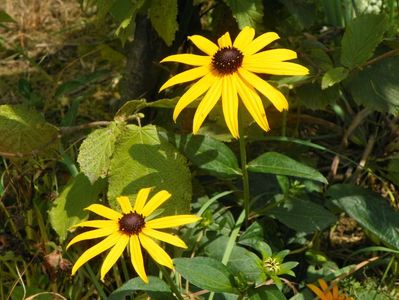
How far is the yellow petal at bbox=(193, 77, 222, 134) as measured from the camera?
1078 mm

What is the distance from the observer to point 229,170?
4.24 ft

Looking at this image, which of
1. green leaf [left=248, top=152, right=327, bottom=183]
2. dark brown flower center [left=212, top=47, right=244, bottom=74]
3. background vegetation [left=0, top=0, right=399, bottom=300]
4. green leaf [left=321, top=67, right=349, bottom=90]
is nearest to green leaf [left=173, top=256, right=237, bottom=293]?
background vegetation [left=0, top=0, right=399, bottom=300]

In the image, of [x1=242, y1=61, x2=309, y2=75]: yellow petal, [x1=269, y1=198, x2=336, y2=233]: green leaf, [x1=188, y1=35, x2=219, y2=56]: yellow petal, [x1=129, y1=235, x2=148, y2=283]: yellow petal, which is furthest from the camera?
[x1=269, y1=198, x2=336, y2=233]: green leaf

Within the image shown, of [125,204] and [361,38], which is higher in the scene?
[361,38]

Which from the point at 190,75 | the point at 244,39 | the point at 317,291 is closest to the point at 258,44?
the point at 244,39

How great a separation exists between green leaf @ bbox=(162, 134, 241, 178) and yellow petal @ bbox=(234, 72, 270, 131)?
0.23 meters

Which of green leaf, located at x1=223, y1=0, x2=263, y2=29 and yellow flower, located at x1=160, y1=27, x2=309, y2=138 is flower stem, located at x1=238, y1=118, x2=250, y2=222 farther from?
green leaf, located at x1=223, y1=0, x2=263, y2=29

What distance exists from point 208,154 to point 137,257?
0.37m

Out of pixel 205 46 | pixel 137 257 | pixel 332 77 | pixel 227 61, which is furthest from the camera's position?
pixel 332 77

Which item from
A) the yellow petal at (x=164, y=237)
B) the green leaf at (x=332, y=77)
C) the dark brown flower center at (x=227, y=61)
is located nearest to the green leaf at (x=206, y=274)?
the yellow petal at (x=164, y=237)

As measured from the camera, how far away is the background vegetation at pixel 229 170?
1.29 meters

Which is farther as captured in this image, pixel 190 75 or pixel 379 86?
pixel 379 86

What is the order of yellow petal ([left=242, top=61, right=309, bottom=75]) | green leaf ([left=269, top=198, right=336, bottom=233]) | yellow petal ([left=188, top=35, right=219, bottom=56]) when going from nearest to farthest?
1. yellow petal ([left=242, top=61, right=309, bottom=75])
2. yellow petal ([left=188, top=35, right=219, bottom=56])
3. green leaf ([left=269, top=198, right=336, bottom=233])

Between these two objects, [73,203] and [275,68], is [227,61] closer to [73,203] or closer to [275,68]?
[275,68]
